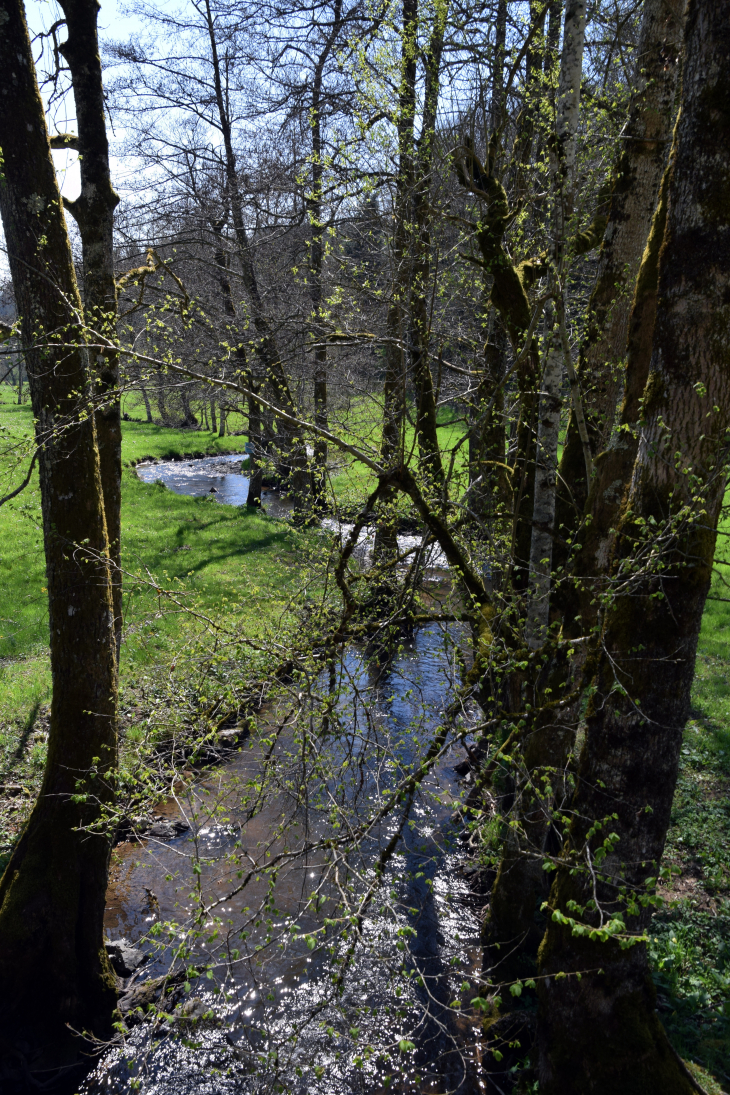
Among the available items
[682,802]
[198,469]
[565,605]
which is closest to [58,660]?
[565,605]

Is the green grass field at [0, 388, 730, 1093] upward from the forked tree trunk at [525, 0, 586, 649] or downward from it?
downward

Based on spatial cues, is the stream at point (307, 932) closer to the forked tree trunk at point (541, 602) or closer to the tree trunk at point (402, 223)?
the forked tree trunk at point (541, 602)

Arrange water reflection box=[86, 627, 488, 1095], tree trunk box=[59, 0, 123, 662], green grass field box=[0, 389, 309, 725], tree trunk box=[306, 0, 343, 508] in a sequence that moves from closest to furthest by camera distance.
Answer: water reflection box=[86, 627, 488, 1095] → tree trunk box=[59, 0, 123, 662] → green grass field box=[0, 389, 309, 725] → tree trunk box=[306, 0, 343, 508]

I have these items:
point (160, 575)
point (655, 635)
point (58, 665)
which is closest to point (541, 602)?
point (655, 635)

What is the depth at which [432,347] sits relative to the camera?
9234mm

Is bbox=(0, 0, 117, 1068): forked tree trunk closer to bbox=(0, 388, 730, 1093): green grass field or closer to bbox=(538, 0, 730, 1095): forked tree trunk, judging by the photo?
bbox=(0, 388, 730, 1093): green grass field

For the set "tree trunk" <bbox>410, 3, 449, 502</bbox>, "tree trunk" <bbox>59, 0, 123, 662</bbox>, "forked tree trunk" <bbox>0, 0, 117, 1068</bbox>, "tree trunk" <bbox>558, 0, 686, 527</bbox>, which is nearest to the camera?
"tree trunk" <bbox>558, 0, 686, 527</bbox>

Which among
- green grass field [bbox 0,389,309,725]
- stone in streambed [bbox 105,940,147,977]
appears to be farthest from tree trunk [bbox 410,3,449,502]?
stone in streambed [bbox 105,940,147,977]

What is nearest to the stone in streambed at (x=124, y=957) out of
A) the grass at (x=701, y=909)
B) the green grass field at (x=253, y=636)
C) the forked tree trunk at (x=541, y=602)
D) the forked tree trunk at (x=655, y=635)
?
the green grass field at (x=253, y=636)

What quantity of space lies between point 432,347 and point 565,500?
438 centimetres

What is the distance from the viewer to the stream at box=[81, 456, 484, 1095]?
Result: 420 cm

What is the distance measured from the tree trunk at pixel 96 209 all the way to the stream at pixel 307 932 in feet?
8.34

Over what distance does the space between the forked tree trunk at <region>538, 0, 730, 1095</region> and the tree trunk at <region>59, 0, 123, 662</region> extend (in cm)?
418

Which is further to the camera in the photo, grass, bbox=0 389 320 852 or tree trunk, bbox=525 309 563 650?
grass, bbox=0 389 320 852
